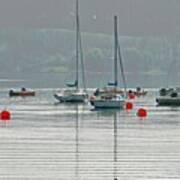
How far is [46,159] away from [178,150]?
824 centimetres

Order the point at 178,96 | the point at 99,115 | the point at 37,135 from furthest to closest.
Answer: the point at 178,96
the point at 99,115
the point at 37,135

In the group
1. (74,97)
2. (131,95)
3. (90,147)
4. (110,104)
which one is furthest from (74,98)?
(90,147)

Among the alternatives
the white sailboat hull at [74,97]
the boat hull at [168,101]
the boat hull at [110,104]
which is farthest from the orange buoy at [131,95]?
the boat hull at [110,104]

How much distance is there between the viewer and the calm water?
39.0 metres

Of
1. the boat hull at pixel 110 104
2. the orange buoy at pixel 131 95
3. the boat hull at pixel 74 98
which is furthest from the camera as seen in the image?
the orange buoy at pixel 131 95

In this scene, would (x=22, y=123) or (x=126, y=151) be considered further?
(x=22, y=123)

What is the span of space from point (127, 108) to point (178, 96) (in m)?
13.5

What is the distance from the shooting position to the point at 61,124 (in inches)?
2862

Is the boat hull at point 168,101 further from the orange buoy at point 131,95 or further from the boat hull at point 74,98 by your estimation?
the orange buoy at point 131,95

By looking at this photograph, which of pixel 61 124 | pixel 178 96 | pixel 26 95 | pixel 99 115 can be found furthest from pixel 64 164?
pixel 26 95

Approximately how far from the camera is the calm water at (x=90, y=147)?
3903cm

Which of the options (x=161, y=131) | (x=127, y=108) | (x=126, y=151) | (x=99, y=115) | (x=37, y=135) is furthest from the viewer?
(x=127, y=108)

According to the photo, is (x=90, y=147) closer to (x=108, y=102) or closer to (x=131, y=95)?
(x=108, y=102)

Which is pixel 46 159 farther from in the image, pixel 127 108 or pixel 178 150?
pixel 127 108
